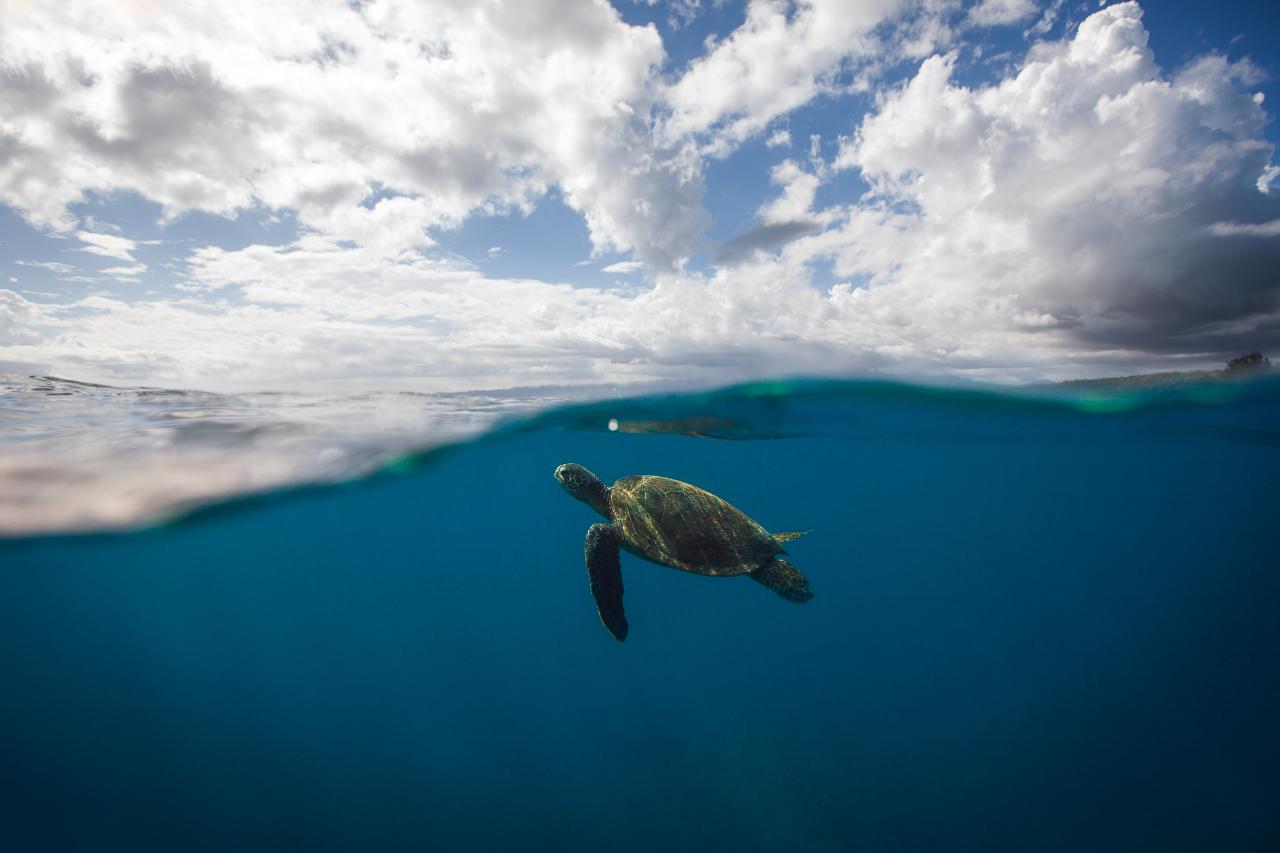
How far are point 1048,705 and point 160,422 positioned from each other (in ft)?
95.2

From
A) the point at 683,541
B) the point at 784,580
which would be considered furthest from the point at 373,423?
the point at 784,580

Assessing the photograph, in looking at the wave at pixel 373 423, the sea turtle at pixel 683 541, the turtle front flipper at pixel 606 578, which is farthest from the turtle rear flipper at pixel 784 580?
the wave at pixel 373 423

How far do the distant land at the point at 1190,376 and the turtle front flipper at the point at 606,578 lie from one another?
16.4 metres

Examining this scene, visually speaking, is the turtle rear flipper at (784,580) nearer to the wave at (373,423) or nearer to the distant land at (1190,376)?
the wave at (373,423)

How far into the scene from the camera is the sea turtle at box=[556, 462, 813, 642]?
25.9ft

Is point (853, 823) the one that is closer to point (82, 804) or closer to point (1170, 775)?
point (1170, 775)

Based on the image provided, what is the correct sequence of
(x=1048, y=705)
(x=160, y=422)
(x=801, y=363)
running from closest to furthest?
1. (x=160, y=422)
2. (x=801, y=363)
3. (x=1048, y=705)

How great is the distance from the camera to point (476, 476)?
2500 centimetres

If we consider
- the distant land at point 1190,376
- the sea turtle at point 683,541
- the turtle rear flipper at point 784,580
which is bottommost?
the turtle rear flipper at point 784,580

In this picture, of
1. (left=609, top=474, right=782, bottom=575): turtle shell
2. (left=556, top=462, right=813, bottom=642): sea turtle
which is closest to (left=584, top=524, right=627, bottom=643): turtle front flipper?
(left=556, top=462, right=813, bottom=642): sea turtle

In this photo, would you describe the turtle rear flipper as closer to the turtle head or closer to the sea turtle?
the sea turtle

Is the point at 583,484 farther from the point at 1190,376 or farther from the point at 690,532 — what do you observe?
the point at 1190,376

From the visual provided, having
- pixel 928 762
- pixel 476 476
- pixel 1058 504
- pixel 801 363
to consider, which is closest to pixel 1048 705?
pixel 928 762

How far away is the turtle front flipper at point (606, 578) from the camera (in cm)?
730
